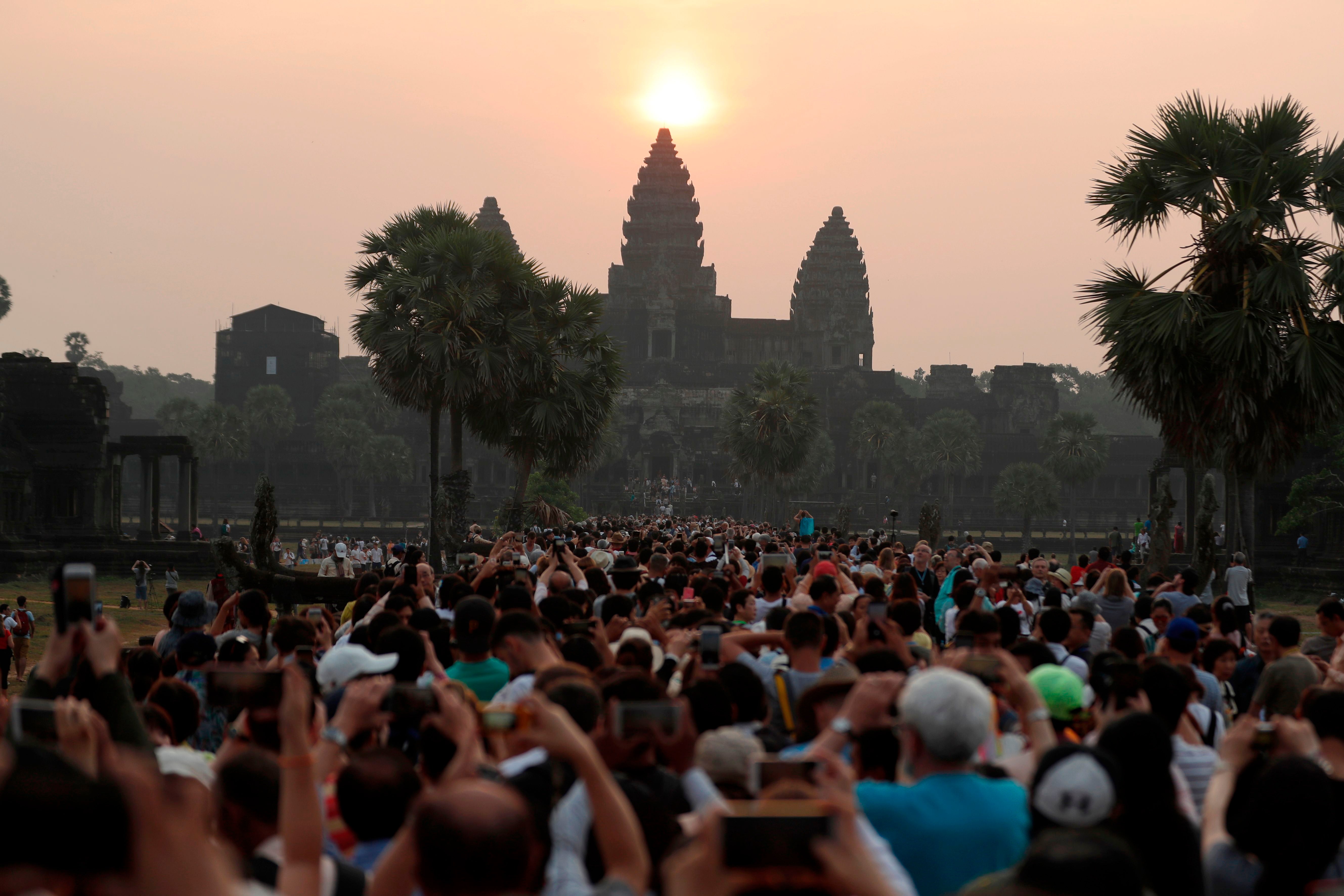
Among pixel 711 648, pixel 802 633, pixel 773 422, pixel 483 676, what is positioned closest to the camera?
pixel 711 648

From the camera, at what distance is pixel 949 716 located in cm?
356

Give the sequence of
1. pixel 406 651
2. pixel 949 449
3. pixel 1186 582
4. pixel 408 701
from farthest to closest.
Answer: pixel 949 449 → pixel 1186 582 → pixel 406 651 → pixel 408 701

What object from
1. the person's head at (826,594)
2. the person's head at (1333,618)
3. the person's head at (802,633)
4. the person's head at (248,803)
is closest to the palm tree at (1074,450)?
the person's head at (1333,618)

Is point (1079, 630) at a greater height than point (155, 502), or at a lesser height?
lesser

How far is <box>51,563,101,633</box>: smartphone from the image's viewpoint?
12.5ft

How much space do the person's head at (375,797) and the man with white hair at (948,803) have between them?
127cm

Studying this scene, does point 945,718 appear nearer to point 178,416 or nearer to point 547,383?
point 547,383

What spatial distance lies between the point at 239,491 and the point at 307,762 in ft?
277

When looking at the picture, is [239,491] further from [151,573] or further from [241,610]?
[241,610]

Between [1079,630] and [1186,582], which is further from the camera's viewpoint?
[1186,582]

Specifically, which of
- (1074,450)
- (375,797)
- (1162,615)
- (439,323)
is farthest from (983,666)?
(1074,450)

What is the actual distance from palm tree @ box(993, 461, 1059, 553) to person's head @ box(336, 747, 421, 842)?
64724 mm

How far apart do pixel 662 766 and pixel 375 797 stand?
2.85 feet

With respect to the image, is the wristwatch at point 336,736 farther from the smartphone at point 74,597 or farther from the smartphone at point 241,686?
the smartphone at point 74,597
